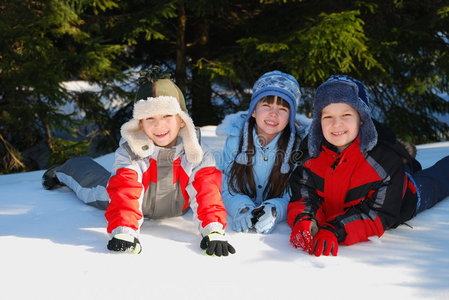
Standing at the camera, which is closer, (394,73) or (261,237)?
(261,237)

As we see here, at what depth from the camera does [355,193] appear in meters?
2.33

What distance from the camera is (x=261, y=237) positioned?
2.41 metres

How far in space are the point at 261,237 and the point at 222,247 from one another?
0.36m

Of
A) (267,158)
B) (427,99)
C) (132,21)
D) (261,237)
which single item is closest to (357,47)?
(427,99)

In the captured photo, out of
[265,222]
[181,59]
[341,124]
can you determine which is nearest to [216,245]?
[265,222]

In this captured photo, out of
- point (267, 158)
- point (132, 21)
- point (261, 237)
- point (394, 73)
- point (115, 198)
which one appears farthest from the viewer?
point (394, 73)

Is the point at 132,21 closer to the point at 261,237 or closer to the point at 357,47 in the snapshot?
the point at 357,47

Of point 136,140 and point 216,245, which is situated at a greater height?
point 136,140

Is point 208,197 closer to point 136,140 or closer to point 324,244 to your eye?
point 136,140

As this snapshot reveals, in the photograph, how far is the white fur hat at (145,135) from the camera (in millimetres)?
2262

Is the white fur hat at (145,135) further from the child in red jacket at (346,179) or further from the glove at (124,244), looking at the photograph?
the child in red jacket at (346,179)

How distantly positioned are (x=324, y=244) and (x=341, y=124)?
2.08ft

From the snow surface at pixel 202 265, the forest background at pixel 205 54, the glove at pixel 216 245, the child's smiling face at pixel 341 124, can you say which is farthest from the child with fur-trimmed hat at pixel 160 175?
the forest background at pixel 205 54

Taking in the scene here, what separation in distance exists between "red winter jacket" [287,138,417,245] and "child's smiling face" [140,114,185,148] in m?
0.77
